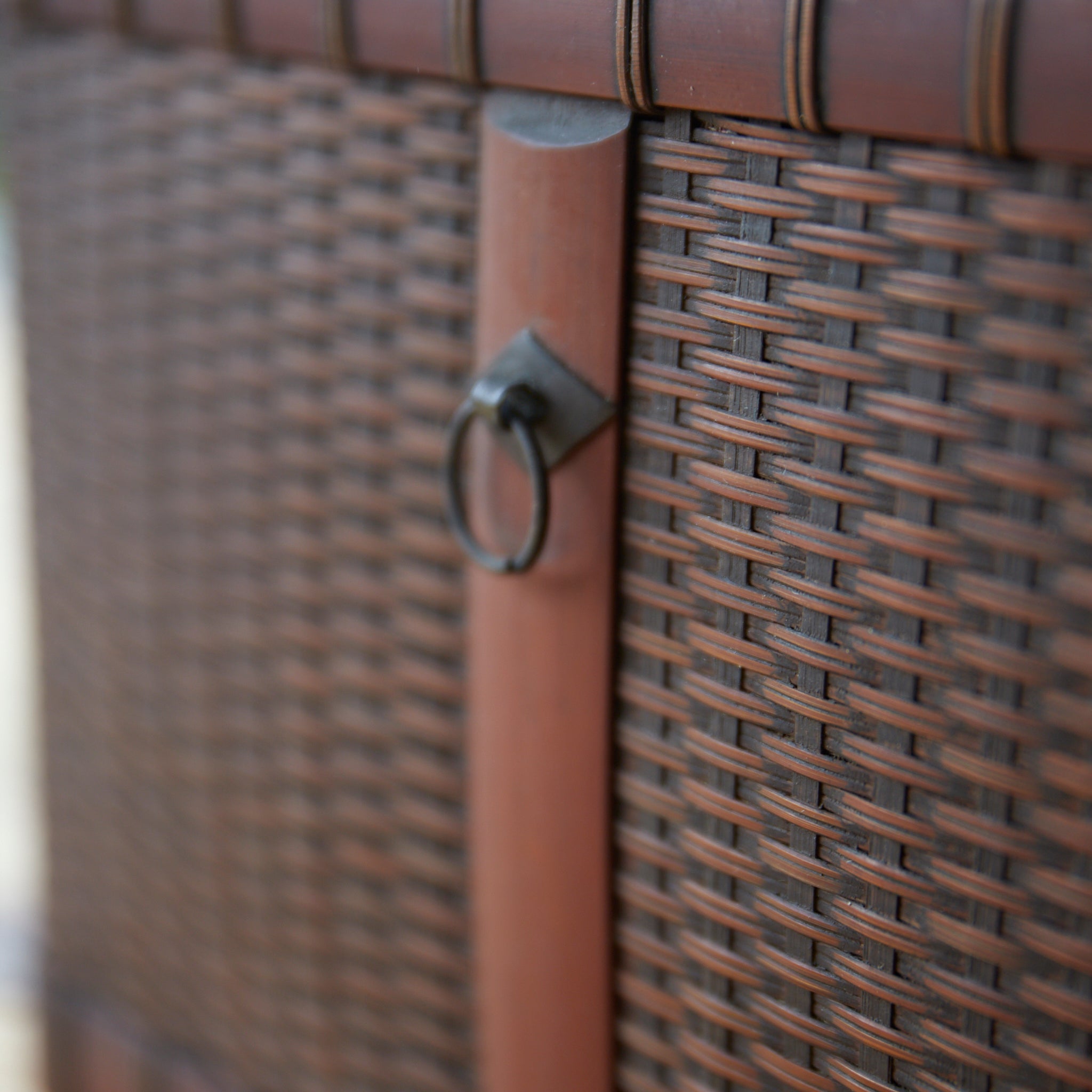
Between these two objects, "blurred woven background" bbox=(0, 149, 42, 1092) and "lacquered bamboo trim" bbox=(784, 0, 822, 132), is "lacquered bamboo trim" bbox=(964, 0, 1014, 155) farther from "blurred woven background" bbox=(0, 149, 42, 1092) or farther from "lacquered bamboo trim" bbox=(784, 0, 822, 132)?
"blurred woven background" bbox=(0, 149, 42, 1092)

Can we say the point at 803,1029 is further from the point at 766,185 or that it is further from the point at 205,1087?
the point at 205,1087

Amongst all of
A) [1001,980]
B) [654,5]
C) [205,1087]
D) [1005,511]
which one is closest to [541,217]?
[654,5]

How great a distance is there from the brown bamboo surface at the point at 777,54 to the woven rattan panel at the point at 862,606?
0.01 meters

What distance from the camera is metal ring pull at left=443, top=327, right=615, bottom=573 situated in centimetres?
48

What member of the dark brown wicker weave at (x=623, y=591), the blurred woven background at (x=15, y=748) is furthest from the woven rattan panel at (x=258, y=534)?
the blurred woven background at (x=15, y=748)

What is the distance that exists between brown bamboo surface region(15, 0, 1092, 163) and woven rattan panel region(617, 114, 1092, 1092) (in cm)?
1

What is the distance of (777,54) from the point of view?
0.40 meters

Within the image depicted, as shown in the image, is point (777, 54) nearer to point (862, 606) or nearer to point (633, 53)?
point (633, 53)

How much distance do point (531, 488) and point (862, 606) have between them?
0.50ft

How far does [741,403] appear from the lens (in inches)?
17.4

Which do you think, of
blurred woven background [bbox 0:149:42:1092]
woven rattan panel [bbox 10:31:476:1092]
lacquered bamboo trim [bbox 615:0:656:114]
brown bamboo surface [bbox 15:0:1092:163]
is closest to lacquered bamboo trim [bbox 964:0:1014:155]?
brown bamboo surface [bbox 15:0:1092:163]

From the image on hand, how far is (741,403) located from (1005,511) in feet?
0.34

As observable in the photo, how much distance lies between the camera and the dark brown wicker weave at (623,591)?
0.39 metres

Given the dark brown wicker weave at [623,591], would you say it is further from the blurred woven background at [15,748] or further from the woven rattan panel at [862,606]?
the blurred woven background at [15,748]
